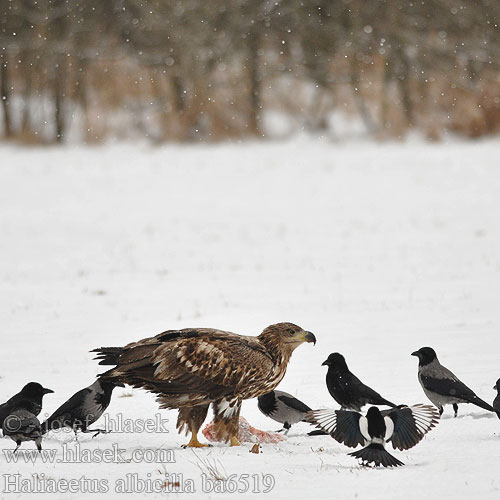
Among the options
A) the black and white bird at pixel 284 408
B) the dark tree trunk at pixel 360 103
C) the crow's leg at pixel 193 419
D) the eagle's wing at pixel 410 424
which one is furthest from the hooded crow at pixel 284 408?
the dark tree trunk at pixel 360 103

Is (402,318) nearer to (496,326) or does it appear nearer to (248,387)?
(496,326)

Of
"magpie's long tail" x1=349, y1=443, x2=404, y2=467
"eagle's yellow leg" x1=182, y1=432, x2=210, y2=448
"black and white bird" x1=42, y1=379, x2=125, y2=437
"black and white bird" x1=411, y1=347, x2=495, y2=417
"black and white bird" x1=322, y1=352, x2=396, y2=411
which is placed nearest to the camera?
"magpie's long tail" x1=349, y1=443, x2=404, y2=467

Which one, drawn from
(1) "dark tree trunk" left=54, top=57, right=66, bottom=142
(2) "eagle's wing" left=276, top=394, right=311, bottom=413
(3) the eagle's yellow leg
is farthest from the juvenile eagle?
(1) "dark tree trunk" left=54, top=57, right=66, bottom=142

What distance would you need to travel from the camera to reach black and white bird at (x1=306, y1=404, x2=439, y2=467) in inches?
216

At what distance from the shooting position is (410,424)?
5625mm

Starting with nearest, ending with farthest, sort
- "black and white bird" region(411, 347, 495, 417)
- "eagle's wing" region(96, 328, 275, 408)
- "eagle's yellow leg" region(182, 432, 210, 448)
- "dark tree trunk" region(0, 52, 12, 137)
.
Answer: "eagle's wing" region(96, 328, 275, 408), "eagle's yellow leg" region(182, 432, 210, 448), "black and white bird" region(411, 347, 495, 417), "dark tree trunk" region(0, 52, 12, 137)

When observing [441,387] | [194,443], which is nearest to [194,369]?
[194,443]

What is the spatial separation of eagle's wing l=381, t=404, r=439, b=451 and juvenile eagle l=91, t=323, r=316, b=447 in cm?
89

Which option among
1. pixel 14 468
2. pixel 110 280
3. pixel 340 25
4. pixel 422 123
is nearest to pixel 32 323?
pixel 110 280

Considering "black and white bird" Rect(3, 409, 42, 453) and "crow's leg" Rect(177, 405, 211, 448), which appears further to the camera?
"crow's leg" Rect(177, 405, 211, 448)

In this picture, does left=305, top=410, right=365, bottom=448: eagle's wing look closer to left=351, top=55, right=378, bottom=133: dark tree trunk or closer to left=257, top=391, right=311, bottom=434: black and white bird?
left=257, top=391, right=311, bottom=434: black and white bird

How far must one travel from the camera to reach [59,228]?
16844 mm

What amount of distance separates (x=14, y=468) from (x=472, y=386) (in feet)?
12.6

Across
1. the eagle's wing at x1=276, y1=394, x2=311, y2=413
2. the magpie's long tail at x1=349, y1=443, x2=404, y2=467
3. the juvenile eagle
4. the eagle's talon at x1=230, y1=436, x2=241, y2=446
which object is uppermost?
the juvenile eagle
